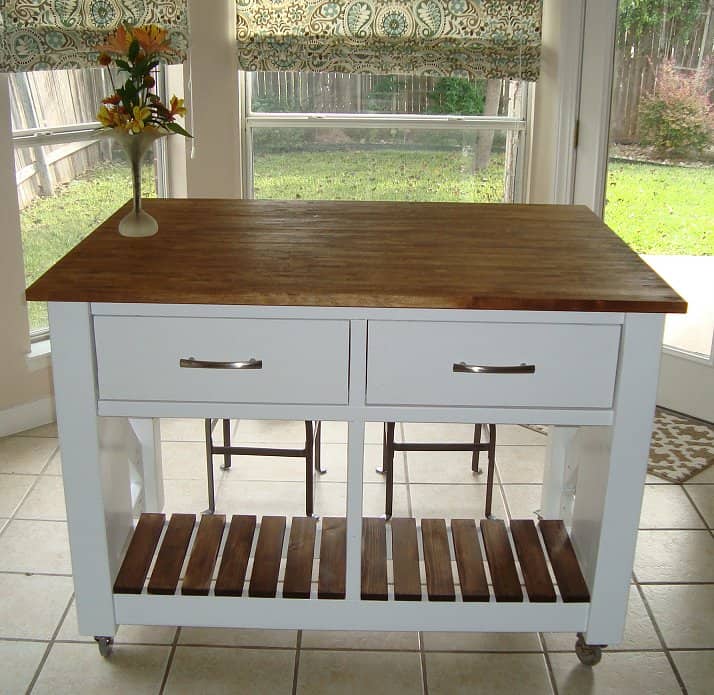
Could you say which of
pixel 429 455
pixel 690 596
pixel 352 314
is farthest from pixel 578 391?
pixel 429 455

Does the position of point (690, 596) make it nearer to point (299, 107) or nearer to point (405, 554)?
point (405, 554)

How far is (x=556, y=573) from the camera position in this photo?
2340 mm

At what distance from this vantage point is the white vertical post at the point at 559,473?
8.72 ft

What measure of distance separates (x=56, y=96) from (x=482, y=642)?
2.43 meters

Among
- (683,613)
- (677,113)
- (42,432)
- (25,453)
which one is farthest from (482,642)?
(677,113)

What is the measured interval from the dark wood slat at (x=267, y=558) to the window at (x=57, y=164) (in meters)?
1.57

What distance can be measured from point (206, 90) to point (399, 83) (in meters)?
0.83

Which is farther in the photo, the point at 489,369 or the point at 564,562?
the point at 564,562

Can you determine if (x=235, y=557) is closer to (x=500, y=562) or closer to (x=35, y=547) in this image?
(x=500, y=562)

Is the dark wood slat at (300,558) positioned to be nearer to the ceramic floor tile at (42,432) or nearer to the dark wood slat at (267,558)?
the dark wood slat at (267,558)

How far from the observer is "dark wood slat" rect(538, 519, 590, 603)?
227 centimetres

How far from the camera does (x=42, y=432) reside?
3.56m

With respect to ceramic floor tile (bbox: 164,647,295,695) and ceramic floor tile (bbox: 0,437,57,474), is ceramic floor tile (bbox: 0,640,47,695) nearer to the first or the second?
ceramic floor tile (bbox: 164,647,295,695)

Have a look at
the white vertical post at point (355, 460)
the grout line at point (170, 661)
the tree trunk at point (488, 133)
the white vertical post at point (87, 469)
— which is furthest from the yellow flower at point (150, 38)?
the tree trunk at point (488, 133)
